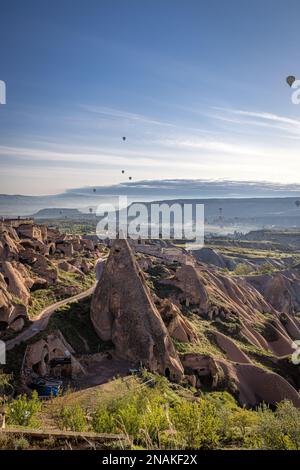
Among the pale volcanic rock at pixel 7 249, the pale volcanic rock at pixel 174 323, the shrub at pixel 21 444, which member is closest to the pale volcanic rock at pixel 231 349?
the pale volcanic rock at pixel 174 323

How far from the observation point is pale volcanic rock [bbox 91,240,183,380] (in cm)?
3262

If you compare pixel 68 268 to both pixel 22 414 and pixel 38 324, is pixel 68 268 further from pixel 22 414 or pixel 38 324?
pixel 22 414

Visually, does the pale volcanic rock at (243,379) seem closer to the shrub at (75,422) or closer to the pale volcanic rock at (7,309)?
the pale volcanic rock at (7,309)

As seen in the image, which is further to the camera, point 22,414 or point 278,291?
point 278,291

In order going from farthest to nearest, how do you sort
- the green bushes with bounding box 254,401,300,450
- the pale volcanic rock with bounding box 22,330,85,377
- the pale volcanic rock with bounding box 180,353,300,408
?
the pale volcanic rock with bounding box 180,353,300,408, the pale volcanic rock with bounding box 22,330,85,377, the green bushes with bounding box 254,401,300,450

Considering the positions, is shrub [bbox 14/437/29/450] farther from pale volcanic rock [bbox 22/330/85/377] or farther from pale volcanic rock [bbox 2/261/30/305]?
pale volcanic rock [bbox 2/261/30/305]

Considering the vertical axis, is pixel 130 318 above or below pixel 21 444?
below

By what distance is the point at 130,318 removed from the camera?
112ft

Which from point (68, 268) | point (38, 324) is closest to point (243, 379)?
point (38, 324)

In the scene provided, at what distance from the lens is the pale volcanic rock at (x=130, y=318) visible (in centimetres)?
3262

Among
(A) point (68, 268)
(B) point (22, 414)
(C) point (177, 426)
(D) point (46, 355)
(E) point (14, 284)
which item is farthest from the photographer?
(A) point (68, 268)

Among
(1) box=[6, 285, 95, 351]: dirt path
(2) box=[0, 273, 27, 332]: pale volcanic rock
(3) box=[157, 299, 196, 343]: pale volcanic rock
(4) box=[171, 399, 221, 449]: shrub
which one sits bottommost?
(3) box=[157, 299, 196, 343]: pale volcanic rock

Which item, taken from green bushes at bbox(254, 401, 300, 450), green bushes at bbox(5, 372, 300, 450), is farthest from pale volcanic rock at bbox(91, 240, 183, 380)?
green bushes at bbox(254, 401, 300, 450)
